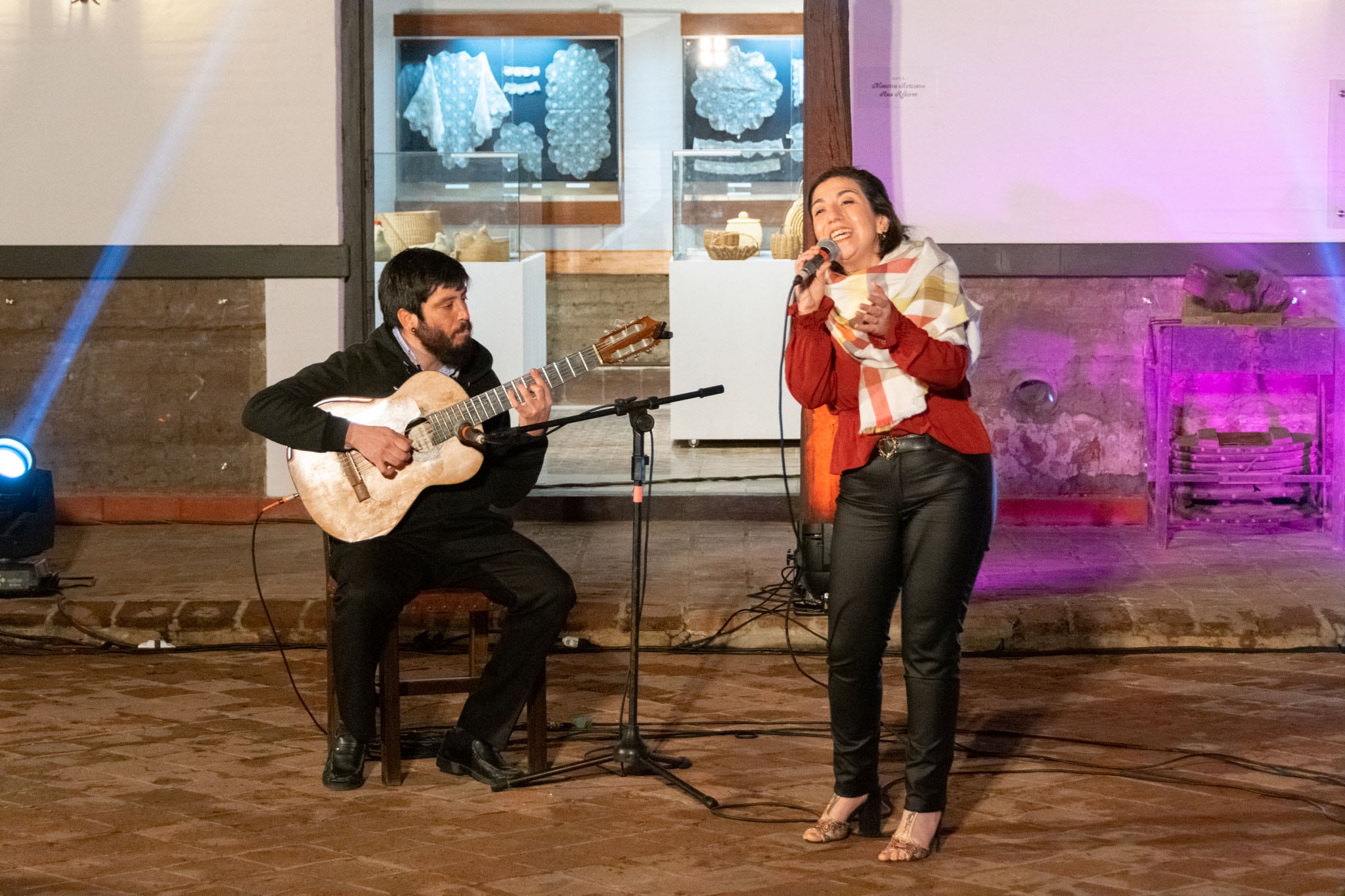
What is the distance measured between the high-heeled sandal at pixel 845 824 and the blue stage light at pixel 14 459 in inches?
161

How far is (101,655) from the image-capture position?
20.9 ft

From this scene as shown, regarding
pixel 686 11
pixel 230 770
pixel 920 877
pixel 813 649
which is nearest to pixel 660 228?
pixel 686 11

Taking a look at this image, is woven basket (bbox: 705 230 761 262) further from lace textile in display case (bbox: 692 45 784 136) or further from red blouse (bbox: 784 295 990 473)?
red blouse (bbox: 784 295 990 473)

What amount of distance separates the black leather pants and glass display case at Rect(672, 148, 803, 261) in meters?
6.50

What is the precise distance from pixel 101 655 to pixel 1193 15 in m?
5.56

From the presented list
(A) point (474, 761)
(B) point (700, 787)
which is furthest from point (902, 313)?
(A) point (474, 761)

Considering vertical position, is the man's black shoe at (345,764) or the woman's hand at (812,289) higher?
the woman's hand at (812,289)

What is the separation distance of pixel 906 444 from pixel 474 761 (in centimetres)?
162

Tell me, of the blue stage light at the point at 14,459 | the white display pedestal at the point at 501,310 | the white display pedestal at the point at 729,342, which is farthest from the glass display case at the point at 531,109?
the blue stage light at the point at 14,459

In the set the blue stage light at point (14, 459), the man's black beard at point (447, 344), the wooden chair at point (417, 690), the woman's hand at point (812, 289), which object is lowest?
the wooden chair at point (417, 690)

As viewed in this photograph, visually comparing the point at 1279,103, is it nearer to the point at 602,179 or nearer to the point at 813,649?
the point at 813,649

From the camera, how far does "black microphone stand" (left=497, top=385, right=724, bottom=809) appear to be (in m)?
4.41

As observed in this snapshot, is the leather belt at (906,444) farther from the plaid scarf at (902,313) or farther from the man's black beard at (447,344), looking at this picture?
the man's black beard at (447,344)

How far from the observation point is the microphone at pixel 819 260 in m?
3.92
